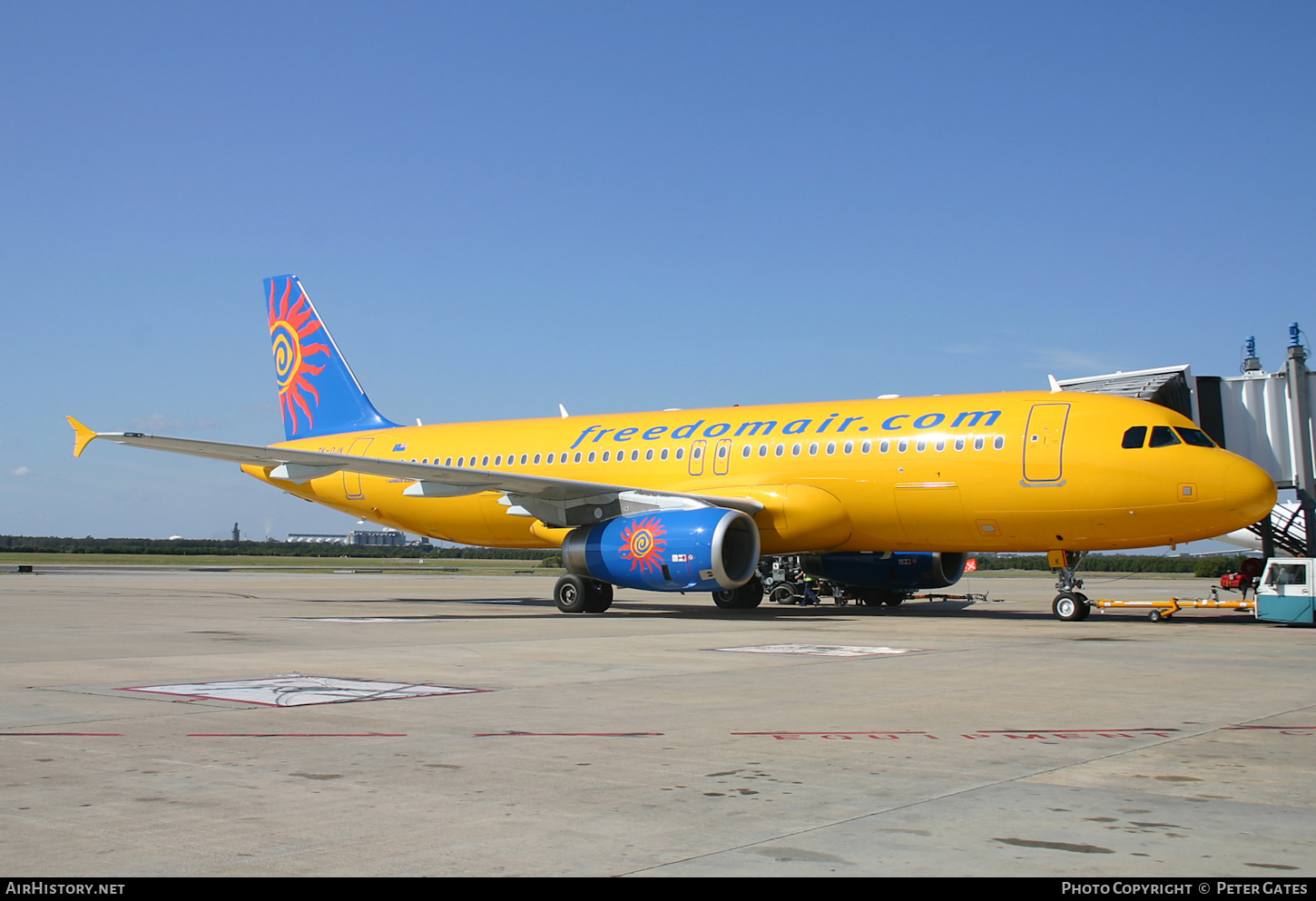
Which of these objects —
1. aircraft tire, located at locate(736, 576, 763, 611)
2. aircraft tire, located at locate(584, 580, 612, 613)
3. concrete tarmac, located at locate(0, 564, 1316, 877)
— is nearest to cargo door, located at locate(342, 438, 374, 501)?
aircraft tire, located at locate(584, 580, 612, 613)

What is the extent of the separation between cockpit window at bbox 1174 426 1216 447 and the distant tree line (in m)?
78.6

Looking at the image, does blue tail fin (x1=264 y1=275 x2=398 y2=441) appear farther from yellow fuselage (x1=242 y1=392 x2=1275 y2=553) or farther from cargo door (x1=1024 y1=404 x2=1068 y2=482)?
cargo door (x1=1024 y1=404 x2=1068 y2=482)

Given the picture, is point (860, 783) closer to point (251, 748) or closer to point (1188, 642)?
point (251, 748)

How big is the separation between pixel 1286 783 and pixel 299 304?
92.1 feet

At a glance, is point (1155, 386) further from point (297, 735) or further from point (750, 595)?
point (297, 735)

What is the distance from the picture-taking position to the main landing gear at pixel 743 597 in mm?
23906

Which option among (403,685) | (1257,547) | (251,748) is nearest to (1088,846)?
(251,748)

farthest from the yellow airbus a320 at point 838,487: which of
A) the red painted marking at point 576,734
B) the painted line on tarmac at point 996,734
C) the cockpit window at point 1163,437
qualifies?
the red painted marking at point 576,734

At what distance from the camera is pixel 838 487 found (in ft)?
68.1

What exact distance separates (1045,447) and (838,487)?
3751 millimetres

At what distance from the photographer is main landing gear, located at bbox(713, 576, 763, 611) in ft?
78.4

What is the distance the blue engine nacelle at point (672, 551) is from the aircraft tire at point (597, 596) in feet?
3.91

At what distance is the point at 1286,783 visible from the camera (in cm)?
584

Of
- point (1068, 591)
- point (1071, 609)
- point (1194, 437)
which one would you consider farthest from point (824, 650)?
point (1194, 437)
